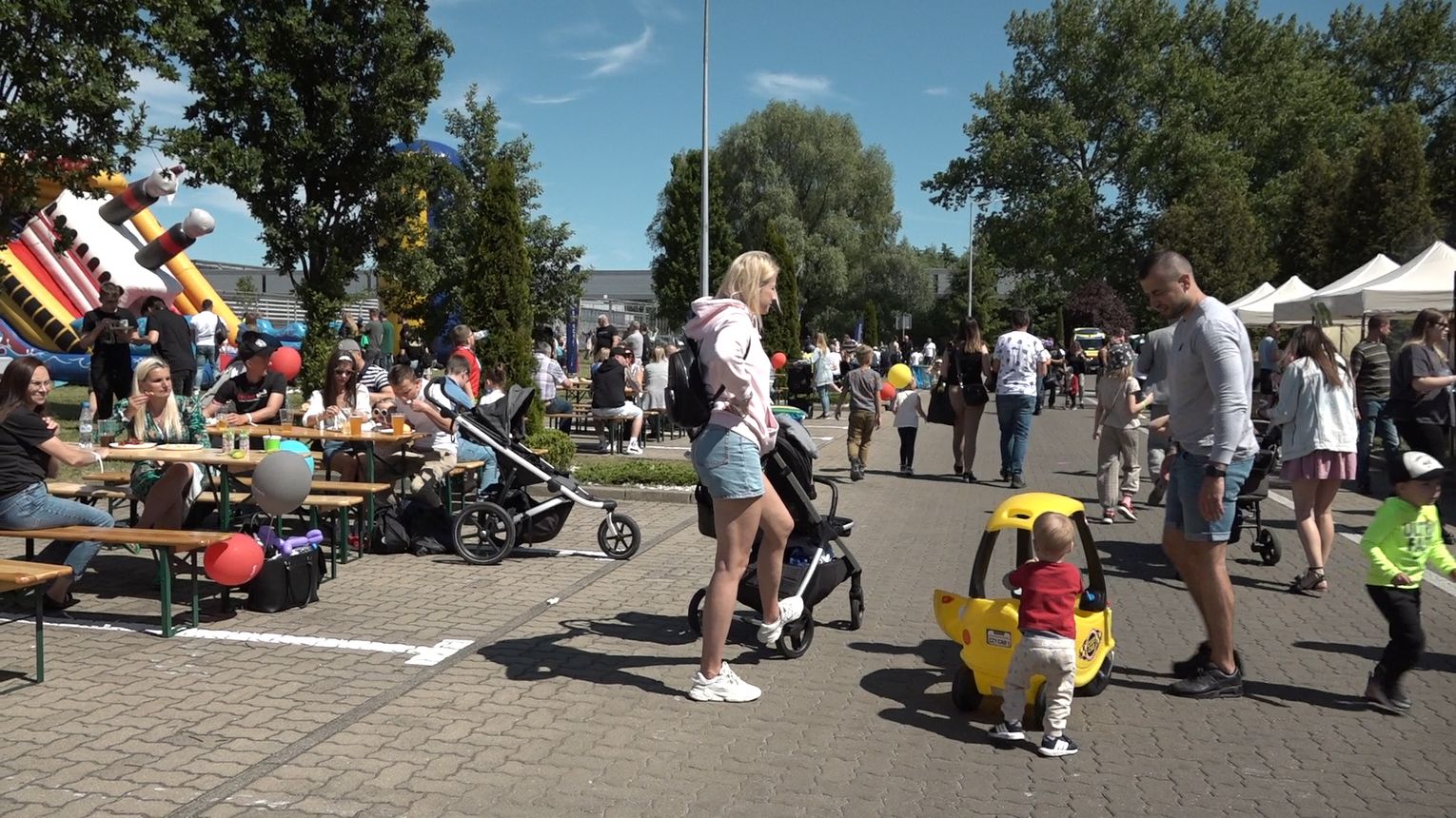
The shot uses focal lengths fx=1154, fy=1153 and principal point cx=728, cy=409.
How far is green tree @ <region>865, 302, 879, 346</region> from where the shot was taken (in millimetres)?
57594

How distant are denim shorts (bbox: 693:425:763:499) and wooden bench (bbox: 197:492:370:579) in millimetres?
3365

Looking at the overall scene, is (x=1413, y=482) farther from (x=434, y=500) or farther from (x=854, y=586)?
(x=434, y=500)

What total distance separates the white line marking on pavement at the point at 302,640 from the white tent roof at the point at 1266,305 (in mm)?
20545

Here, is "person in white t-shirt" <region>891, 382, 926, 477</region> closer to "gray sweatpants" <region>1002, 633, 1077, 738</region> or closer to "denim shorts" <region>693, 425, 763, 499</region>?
"denim shorts" <region>693, 425, 763, 499</region>

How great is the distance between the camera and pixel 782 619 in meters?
5.72

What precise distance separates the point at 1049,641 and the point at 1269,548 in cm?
480

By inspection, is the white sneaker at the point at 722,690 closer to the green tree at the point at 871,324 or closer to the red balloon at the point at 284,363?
the red balloon at the point at 284,363

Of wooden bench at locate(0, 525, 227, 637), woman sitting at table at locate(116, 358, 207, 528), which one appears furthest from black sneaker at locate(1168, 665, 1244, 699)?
woman sitting at table at locate(116, 358, 207, 528)

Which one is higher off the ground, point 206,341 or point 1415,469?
point 206,341

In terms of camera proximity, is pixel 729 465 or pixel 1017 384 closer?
pixel 729 465

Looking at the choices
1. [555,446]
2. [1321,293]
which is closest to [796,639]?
[555,446]

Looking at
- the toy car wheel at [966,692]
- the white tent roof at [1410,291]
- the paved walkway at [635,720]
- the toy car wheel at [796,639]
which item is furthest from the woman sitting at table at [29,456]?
the white tent roof at [1410,291]

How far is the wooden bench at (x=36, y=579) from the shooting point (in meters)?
5.07

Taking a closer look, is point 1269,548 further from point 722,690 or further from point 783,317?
point 783,317
